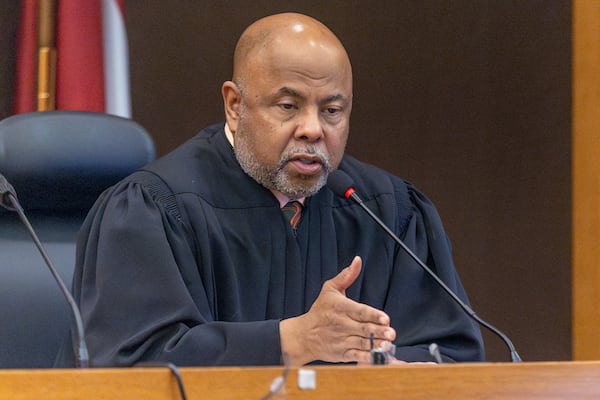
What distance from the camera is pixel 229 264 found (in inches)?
88.8

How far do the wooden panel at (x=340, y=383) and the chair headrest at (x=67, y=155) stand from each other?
115cm

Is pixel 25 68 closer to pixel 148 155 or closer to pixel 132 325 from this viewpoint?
pixel 148 155

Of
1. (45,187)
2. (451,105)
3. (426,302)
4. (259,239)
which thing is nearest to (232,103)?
(259,239)

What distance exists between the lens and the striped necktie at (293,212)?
2.40 metres

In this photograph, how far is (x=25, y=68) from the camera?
3.22m

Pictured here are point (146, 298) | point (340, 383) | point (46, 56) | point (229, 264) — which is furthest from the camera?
point (46, 56)

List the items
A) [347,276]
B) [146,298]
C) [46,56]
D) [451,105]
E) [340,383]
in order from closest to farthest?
1. [340,383]
2. [347,276]
3. [146,298]
4. [46,56]
5. [451,105]

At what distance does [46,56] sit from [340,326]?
5.37 feet

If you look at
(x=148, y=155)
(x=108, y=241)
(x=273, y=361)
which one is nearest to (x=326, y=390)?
(x=273, y=361)

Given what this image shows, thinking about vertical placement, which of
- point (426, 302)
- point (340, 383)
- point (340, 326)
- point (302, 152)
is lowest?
point (426, 302)

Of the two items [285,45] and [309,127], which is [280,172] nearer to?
[309,127]

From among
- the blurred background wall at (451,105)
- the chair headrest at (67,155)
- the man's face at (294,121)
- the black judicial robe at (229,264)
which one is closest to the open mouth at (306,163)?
the man's face at (294,121)
